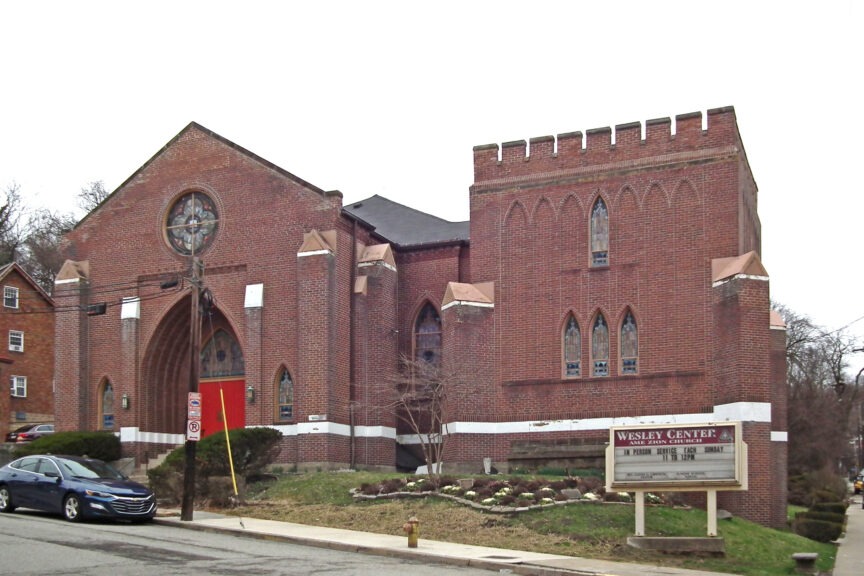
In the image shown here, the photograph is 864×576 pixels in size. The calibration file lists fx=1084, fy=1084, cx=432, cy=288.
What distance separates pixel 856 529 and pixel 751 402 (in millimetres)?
15765

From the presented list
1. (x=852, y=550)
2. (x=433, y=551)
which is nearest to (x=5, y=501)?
(x=433, y=551)

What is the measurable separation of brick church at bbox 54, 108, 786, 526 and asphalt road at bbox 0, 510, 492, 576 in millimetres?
10829

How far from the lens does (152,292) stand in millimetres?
34094

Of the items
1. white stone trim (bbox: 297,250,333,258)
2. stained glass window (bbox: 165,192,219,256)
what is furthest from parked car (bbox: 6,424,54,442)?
white stone trim (bbox: 297,250,333,258)

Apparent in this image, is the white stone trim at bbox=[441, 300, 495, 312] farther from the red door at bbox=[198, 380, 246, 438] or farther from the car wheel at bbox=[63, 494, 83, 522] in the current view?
the car wheel at bbox=[63, 494, 83, 522]

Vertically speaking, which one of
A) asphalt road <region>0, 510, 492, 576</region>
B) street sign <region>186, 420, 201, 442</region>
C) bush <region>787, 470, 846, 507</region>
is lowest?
bush <region>787, 470, 846, 507</region>

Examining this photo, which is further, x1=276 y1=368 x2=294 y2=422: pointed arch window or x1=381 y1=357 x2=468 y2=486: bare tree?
x1=276 y1=368 x2=294 y2=422: pointed arch window

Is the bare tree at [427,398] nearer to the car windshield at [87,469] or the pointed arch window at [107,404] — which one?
the car windshield at [87,469]

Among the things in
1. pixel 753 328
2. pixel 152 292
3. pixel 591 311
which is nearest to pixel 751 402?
pixel 753 328

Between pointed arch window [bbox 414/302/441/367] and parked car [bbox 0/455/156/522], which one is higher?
pointed arch window [bbox 414/302/441/367]

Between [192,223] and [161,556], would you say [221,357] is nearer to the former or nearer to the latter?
[192,223]

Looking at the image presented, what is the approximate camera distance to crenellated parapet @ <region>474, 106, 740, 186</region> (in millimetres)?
30516

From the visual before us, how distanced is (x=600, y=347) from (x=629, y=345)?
0.85 meters

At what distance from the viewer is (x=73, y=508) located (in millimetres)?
21781
